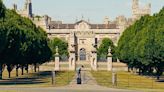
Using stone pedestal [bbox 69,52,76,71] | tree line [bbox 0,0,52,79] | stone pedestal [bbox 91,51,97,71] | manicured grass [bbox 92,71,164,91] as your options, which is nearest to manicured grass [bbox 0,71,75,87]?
tree line [bbox 0,0,52,79]

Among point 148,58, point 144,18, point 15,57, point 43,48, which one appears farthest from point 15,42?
point 144,18

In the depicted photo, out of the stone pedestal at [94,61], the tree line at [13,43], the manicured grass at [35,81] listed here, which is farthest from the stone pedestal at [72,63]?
the manicured grass at [35,81]

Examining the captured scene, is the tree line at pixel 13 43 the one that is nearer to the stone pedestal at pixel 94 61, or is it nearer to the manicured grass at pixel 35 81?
the manicured grass at pixel 35 81

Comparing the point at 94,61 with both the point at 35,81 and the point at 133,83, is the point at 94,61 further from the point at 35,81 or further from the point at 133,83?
the point at 133,83

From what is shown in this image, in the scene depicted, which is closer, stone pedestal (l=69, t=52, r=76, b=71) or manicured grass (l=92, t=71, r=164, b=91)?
manicured grass (l=92, t=71, r=164, b=91)

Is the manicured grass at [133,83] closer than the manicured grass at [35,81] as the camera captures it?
Yes

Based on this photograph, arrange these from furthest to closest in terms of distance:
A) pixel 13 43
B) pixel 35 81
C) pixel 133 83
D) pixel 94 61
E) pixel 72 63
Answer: pixel 94 61 → pixel 72 63 → pixel 13 43 → pixel 35 81 → pixel 133 83

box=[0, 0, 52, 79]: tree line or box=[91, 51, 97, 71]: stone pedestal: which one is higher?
box=[0, 0, 52, 79]: tree line

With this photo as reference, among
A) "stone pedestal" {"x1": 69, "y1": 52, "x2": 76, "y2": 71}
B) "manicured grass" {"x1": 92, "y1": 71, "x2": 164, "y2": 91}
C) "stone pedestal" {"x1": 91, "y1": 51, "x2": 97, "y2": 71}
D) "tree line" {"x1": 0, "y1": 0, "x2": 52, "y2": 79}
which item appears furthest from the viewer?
"stone pedestal" {"x1": 91, "y1": 51, "x2": 97, "y2": 71}

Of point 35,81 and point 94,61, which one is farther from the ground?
point 94,61

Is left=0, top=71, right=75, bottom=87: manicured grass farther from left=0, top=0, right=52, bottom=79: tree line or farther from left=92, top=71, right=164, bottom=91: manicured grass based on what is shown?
left=92, top=71, right=164, bottom=91: manicured grass

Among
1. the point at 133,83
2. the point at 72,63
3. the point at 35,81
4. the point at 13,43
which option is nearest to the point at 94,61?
the point at 72,63

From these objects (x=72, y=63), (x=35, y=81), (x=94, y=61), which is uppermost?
(x=94, y=61)

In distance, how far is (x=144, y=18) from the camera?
458 feet
